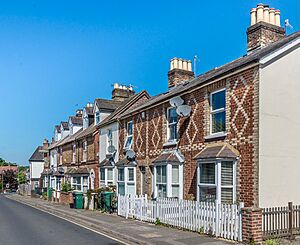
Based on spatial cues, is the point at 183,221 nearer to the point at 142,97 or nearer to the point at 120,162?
the point at 120,162

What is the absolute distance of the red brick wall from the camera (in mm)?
11945

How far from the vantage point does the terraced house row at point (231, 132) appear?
11930 millimetres

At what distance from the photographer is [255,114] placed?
39.1 ft

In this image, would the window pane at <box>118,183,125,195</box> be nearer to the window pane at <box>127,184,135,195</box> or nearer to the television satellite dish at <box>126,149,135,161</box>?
the window pane at <box>127,184,135,195</box>

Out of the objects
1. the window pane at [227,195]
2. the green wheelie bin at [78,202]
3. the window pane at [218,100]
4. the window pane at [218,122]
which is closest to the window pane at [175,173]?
the window pane at [218,122]

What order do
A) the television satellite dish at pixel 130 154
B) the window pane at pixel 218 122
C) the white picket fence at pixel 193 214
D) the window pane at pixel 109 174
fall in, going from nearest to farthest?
the white picket fence at pixel 193 214 → the window pane at pixel 218 122 → the television satellite dish at pixel 130 154 → the window pane at pixel 109 174

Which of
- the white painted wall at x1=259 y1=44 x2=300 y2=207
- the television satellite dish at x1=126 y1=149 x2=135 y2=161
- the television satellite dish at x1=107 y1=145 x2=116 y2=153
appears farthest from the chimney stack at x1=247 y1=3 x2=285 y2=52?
the television satellite dish at x1=107 y1=145 x2=116 y2=153

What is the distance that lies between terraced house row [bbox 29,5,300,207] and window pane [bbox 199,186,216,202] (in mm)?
14

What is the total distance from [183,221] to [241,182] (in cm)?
288

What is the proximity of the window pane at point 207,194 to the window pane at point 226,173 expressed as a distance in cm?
60

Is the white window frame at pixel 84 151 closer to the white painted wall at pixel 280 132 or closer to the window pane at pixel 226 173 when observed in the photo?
the window pane at pixel 226 173

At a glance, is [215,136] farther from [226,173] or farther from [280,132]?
[280,132]

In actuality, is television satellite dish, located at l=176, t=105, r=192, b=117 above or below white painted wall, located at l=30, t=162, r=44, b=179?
above

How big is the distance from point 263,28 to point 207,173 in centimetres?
661
